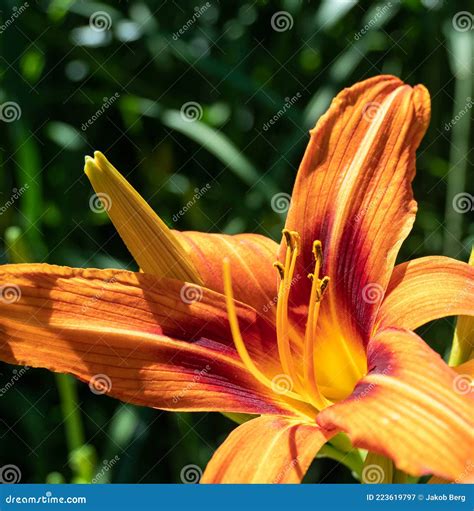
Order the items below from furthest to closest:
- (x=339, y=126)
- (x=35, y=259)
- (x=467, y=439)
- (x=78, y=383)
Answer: (x=78, y=383) → (x=35, y=259) → (x=339, y=126) → (x=467, y=439)

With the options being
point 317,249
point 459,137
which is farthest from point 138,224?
point 459,137

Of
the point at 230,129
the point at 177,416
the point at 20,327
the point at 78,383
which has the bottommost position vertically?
the point at 78,383

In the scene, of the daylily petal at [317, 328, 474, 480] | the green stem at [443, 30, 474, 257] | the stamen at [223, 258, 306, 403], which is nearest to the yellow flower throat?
the stamen at [223, 258, 306, 403]

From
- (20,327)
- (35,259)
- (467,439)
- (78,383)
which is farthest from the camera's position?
(78,383)

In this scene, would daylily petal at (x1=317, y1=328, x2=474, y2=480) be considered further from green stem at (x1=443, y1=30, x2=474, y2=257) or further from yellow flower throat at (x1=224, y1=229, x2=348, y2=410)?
green stem at (x1=443, y1=30, x2=474, y2=257)

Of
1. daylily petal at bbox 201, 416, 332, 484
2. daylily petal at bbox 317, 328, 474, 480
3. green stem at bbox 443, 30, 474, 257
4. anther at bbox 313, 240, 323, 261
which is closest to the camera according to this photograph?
daylily petal at bbox 317, 328, 474, 480
